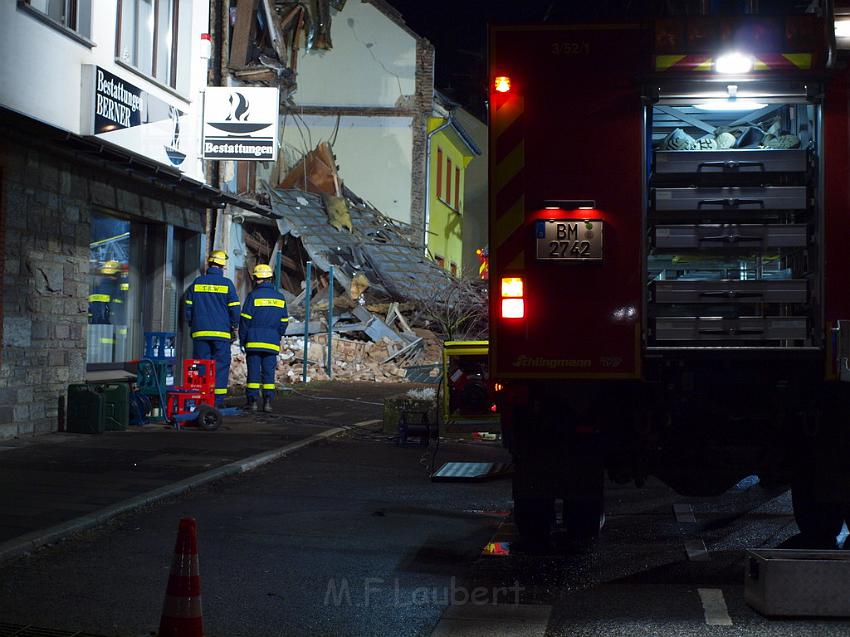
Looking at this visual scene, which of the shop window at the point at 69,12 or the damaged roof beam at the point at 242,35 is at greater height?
the damaged roof beam at the point at 242,35

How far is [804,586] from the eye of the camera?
552cm

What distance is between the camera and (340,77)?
A: 122ft

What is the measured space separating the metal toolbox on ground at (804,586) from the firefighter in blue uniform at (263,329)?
1131 centimetres

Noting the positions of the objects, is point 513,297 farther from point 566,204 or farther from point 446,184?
point 446,184

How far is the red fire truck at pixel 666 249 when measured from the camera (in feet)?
21.5

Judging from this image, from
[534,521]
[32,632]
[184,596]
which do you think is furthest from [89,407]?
[184,596]

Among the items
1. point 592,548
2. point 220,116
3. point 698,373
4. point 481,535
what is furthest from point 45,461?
point 220,116

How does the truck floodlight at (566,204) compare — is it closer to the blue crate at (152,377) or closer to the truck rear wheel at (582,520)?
the truck rear wheel at (582,520)

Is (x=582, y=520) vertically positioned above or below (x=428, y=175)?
below

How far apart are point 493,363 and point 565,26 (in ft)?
6.12

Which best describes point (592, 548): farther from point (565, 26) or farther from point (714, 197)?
point (565, 26)

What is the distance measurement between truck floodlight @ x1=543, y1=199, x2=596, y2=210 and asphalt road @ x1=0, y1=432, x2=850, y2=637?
6.43 feet

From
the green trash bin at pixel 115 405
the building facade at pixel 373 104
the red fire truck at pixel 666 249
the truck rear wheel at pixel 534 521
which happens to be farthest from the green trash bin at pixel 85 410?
the building facade at pixel 373 104

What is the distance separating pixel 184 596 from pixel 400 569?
2.35 meters
